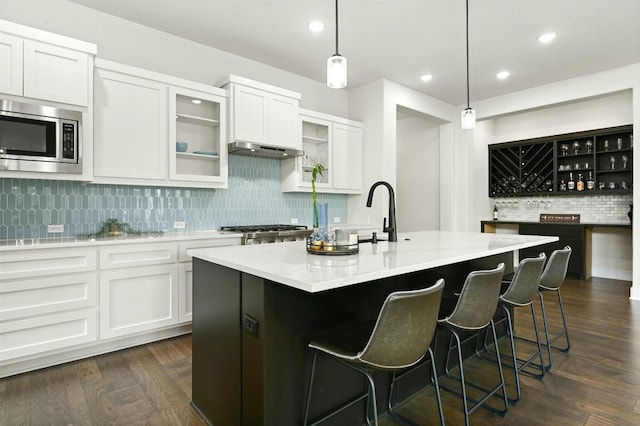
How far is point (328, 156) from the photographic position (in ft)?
16.2

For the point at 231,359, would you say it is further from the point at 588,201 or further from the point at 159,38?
the point at 588,201

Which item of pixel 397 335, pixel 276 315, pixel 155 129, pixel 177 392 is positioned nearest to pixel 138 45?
pixel 155 129

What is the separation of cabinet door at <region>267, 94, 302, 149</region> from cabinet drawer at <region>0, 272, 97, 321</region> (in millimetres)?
2289

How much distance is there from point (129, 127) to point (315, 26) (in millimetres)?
2019

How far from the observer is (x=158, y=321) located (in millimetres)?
3131

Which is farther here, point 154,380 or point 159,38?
point 159,38

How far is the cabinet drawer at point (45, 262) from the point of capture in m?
2.44

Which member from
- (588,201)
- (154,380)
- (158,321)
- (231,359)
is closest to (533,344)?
(231,359)

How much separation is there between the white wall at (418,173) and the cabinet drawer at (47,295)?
5544mm

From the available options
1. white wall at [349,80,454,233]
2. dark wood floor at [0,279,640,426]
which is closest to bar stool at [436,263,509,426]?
dark wood floor at [0,279,640,426]

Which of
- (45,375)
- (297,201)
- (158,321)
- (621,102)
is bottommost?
(45,375)

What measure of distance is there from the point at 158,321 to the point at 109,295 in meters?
0.47

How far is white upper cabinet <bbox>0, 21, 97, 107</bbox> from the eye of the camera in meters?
2.60

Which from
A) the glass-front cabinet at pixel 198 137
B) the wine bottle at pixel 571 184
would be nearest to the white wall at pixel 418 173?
the wine bottle at pixel 571 184
